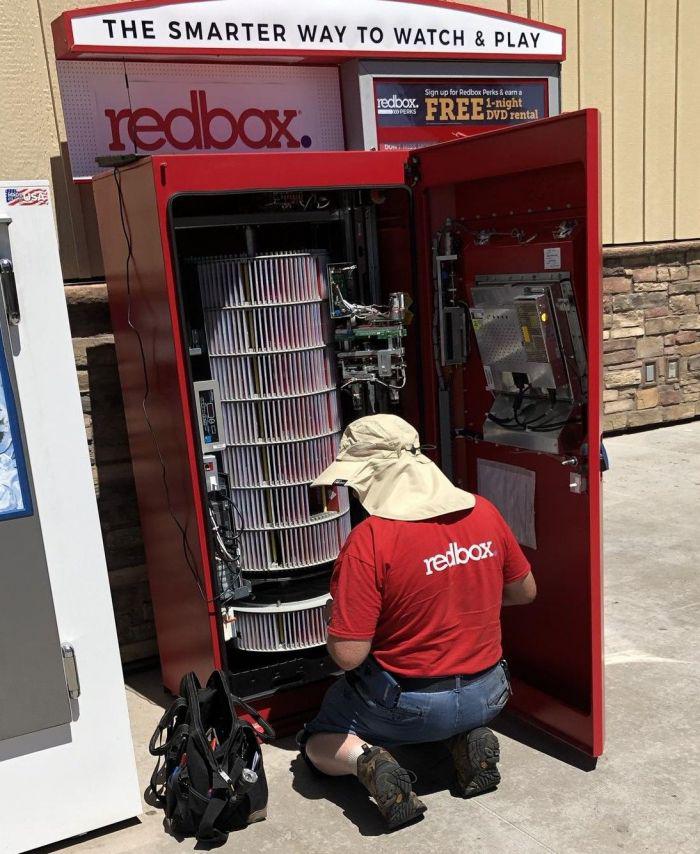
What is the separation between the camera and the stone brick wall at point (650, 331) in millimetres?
8242

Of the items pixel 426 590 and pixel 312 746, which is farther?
pixel 312 746

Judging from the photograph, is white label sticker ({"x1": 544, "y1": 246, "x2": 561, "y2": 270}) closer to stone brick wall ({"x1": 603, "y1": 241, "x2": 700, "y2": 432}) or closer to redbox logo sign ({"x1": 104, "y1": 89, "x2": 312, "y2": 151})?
redbox logo sign ({"x1": 104, "y1": 89, "x2": 312, "y2": 151})

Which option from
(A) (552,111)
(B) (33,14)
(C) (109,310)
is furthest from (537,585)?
(B) (33,14)

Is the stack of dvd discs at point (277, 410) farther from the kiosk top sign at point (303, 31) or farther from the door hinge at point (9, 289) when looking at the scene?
the kiosk top sign at point (303, 31)

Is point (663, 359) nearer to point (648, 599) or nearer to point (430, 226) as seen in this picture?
point (648, 599)

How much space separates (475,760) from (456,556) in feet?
2.55

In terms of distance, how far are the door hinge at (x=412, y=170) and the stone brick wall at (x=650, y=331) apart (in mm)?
4568

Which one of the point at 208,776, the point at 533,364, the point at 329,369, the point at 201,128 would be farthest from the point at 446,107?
the point at 208,776

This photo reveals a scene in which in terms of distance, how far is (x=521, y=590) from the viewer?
3.32 meters

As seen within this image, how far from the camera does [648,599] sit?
4938 mm

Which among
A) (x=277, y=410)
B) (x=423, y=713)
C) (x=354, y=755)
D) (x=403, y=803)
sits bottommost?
(x=403, y=803)

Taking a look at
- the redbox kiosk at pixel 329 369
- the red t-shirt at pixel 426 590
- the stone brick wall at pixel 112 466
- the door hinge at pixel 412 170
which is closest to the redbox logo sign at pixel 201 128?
the redbox kiosk at pixel 329 369

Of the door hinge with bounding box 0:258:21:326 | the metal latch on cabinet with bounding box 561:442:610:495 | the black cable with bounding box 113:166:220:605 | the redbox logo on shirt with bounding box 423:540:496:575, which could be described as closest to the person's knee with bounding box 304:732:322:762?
the black cable with bounding box 113:166:220:605

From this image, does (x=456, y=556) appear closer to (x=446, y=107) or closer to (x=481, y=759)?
(x=481, y=759)
